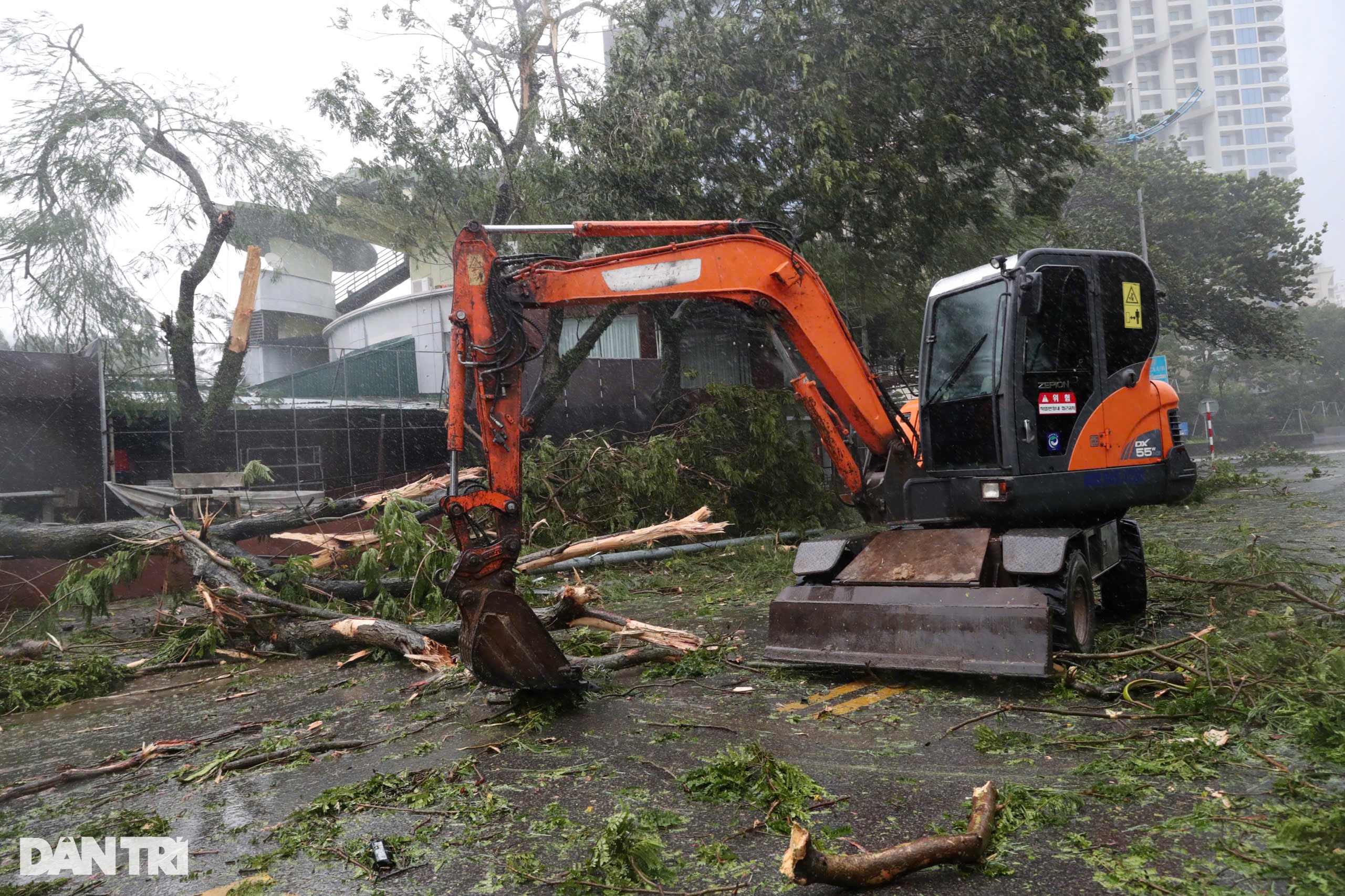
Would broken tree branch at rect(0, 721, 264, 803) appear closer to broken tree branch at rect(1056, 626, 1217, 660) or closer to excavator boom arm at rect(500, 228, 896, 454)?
excavator boom arm at rect(500, 228, 896, 454)

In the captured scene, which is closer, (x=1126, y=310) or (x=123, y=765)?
(x=123, y=765)

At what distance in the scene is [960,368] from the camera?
21.4ft

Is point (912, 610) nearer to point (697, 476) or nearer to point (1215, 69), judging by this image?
point (697, 476)

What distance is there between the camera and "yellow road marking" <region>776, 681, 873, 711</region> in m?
5.62

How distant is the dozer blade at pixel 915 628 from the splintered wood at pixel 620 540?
8.07ft

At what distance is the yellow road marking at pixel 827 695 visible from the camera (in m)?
5.62

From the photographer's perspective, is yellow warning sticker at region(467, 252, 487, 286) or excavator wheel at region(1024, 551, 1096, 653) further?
yellow warning sticker at region(467, 252, 487, 286)

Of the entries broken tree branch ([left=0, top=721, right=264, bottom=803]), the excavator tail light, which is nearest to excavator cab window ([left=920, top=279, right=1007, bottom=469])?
the excavator tail light

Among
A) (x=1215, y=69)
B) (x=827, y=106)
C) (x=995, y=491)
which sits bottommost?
(x=995, y=491)

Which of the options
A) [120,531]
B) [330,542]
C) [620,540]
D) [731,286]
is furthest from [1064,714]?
[120,531]

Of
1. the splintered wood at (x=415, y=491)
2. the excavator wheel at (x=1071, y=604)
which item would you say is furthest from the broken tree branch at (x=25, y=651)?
the excavator wheel at (x=1071, y=604)

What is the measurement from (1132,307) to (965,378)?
139 cm

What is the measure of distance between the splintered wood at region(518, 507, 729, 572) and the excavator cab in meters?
2.21

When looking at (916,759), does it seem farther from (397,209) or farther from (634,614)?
(397,209)
